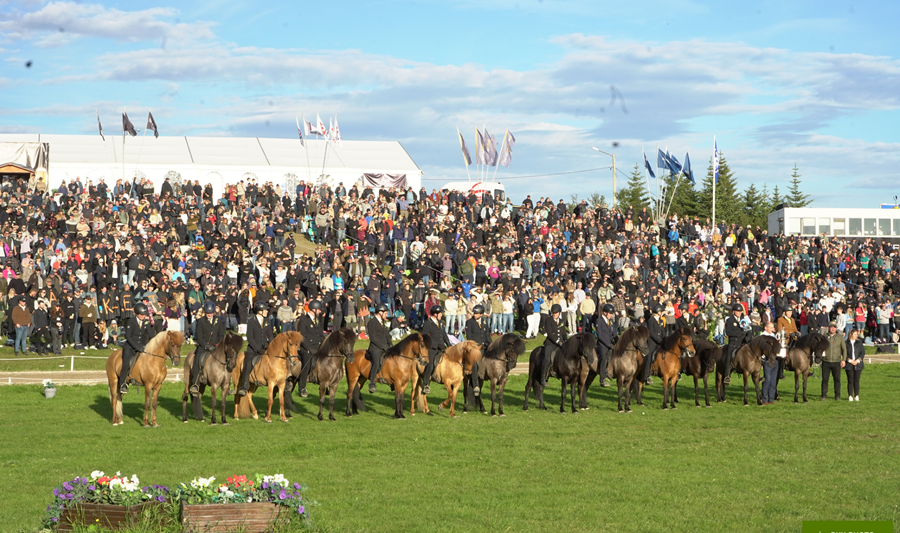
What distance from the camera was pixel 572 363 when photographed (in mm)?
22125

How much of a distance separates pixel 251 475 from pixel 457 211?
28811 millimetres

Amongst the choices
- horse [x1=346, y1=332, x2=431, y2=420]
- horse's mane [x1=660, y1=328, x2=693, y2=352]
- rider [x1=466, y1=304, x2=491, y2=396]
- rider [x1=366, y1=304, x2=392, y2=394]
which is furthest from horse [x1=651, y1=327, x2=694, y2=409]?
rider [x1=366, y1=304, x2=392, y2=394]

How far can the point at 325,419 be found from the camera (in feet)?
67.4

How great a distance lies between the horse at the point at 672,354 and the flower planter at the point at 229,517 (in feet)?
48.5

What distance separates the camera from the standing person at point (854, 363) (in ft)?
79.3

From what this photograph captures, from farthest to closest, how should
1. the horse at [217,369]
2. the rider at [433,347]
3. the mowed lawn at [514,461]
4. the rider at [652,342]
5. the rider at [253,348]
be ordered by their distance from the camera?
1. the rider at [652,342]
2. the rider at [433,347]
3. the rider at [253,348]
4. the horse at [217,369]
5. the mowed lawn at [514,461]

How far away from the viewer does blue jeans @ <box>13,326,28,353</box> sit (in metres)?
28.5

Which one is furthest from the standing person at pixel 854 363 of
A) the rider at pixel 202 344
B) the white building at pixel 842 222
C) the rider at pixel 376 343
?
the white building at pixel 842 222

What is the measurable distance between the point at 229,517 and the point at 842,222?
2272 inches

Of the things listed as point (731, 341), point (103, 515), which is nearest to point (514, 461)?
point (103, 515)

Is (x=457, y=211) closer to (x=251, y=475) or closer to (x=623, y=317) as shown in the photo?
(x=623, y=317)

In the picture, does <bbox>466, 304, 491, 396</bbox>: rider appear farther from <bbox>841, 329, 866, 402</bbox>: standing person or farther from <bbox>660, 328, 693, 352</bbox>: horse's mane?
<bbox>841, 329, 866, 402</bbox>: standing person

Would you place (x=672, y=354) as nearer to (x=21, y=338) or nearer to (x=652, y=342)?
(x=652, y=342)

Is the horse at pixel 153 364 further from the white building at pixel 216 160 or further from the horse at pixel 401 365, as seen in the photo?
the white building at pixel 216 160
